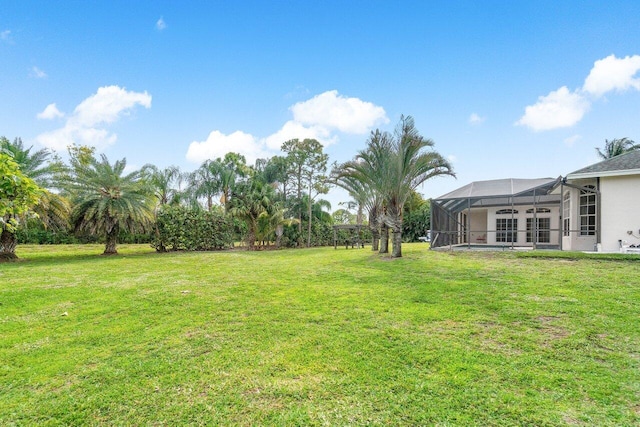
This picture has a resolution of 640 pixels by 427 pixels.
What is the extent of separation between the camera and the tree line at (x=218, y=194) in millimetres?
12406

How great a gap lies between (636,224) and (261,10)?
16.6m

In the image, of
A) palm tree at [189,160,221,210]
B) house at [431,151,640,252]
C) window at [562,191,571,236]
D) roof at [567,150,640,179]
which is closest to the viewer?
roof at [567,150,640,179]

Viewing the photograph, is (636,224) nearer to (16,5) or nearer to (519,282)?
A: (519,282)

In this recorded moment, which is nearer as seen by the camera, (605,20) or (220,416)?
(220,416)

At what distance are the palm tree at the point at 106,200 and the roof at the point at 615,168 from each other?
1986 centimetres

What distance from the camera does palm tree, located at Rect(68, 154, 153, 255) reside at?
48.3 ft

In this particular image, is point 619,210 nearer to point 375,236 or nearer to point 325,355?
point 375,236

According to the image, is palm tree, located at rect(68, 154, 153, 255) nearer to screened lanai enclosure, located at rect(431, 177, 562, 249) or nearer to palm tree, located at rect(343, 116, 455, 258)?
palm tree, located at rect(343, 116, 455, 258)

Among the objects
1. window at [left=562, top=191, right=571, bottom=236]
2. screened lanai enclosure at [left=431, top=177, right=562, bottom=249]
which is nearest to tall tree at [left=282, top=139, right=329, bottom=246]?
screened lanai enclosure at [left=431, top=177, right=562, bottom=249]

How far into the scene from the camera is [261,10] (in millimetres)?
12383

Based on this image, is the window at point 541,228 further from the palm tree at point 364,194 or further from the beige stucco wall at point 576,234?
the palm tree at point 364,194

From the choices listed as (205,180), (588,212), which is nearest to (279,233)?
(205,180)

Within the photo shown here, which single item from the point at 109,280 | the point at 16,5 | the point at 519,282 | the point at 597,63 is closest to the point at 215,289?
the point at 109,280

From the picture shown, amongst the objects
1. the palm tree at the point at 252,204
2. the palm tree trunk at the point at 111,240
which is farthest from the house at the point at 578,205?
the palm tree trunk at the point at 111,240
